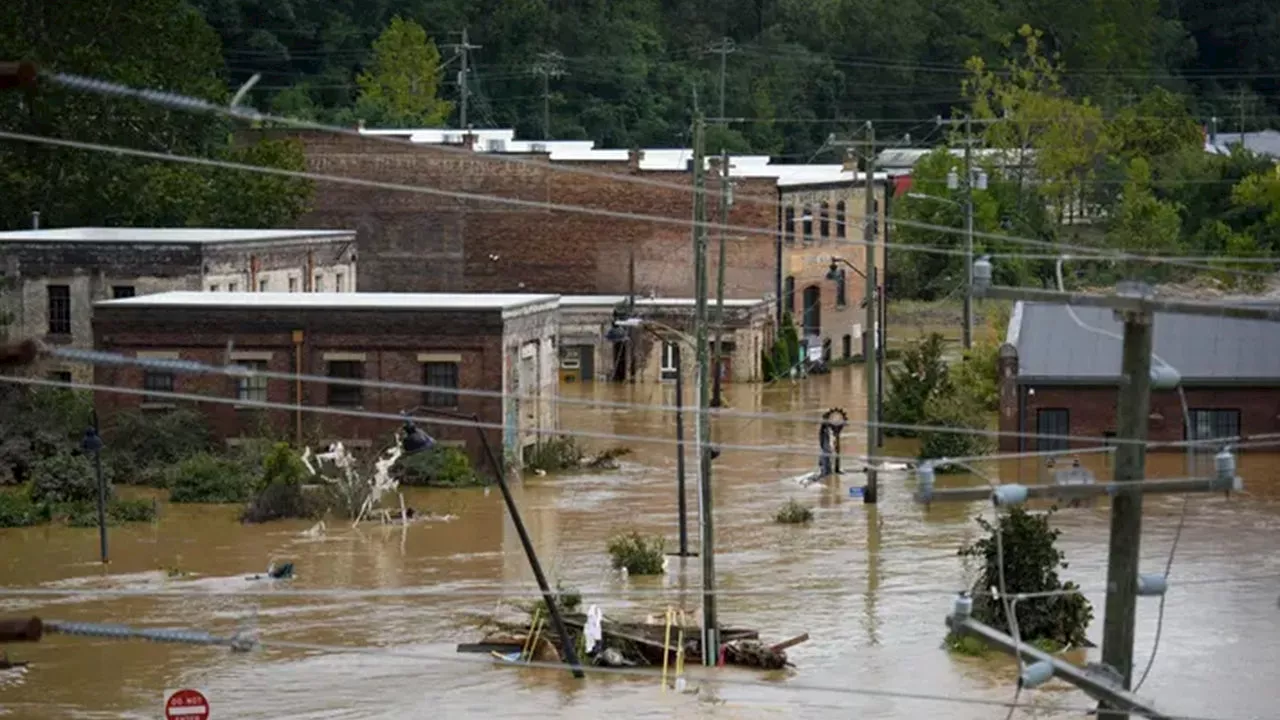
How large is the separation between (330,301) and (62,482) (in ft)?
22.9

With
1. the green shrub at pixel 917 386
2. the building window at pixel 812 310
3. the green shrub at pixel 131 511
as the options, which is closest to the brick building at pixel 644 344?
the building window at pixel 812 310

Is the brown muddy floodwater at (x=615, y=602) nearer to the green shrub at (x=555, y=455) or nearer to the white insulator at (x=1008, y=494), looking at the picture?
the green shrub at (x=555, y=455)

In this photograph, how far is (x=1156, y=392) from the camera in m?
46.4

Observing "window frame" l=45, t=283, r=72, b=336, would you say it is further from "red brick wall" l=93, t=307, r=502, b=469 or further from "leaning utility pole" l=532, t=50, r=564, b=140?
"leaning utility pole" l=532, t=50, r=564, b=140

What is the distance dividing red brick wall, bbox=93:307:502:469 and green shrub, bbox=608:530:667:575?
9.91 metres

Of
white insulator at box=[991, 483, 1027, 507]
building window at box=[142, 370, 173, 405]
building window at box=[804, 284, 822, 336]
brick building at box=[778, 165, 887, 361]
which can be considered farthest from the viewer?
building window at box=[804, 284, 822, 336]

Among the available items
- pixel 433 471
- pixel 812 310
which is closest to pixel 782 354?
pixel 812 310

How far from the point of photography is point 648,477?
158 ft

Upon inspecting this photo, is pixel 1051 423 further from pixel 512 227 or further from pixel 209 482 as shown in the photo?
pixel 512 227

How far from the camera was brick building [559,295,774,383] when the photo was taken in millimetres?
62156

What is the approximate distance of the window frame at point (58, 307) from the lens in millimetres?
53906

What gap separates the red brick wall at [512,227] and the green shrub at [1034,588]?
33165 mm

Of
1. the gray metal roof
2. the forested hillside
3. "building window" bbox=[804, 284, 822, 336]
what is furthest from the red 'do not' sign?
the forested hillside

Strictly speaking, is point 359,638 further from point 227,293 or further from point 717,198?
point 717,198
